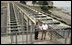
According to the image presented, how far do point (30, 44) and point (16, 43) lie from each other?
0.20 metres

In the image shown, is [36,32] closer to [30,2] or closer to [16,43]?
[16,43]

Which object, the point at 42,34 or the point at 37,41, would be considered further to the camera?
the point at 42,34

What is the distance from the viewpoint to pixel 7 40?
230 cm

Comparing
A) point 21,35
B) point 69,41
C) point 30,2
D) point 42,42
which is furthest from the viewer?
point 30,2

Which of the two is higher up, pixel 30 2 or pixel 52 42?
pixel 30 2

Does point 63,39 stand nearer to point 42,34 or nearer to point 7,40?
point 42,34

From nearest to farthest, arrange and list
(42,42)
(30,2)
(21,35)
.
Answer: (42,42)
(21,35)
(30,2)

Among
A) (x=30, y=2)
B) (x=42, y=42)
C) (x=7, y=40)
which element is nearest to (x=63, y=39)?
(x=42, y=42)

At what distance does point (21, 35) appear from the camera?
235 cm

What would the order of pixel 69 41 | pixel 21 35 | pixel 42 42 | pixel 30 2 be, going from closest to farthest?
1. pixel 69 41
2. pixel 42 42
3. pixel 21 35
4. pixel 30 2

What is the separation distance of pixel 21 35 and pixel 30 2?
7756 mm

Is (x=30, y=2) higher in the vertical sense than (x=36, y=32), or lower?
higher

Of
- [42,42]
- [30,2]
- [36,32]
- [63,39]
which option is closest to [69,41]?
[63,39]

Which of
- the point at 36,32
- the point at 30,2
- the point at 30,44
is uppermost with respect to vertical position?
the point at 30,2
